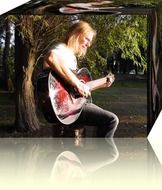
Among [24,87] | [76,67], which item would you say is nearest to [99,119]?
[76,67]

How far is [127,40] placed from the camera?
657 centimetres

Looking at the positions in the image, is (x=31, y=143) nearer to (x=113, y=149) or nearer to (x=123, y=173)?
(x=113, y=149)

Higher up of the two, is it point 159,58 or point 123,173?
point 159,58

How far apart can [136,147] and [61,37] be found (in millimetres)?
1854

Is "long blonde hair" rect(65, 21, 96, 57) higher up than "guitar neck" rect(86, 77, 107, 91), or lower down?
higher up

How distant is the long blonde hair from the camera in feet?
21.0

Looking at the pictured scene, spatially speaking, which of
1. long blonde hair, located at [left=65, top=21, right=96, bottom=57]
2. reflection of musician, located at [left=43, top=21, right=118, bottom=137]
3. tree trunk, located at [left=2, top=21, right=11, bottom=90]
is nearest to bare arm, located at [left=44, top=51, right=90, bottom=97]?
reflection of musician, located at [left=43, top=21, right=118, bottom=137]

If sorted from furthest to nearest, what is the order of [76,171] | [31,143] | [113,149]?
[31,143] < [113,149] < [76,171]

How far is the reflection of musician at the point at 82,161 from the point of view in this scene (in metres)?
4.15

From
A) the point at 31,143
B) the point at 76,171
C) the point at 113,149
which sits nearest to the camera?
the point at 76,171

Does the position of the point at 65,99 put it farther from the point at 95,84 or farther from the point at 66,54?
the point at 66,54

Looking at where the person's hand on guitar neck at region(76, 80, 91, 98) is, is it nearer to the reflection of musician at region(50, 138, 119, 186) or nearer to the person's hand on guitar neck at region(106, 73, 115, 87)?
the person's hand on guitar neck at region(106, 73, 115, 87)

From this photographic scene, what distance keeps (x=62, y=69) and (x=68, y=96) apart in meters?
0.39

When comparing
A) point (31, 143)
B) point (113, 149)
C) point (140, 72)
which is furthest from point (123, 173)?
point (140, 72)
